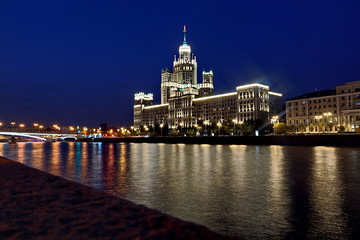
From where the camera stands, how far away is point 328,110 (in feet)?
328

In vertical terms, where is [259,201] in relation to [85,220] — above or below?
below

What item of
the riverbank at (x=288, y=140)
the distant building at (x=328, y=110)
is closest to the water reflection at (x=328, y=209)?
the riverbank at (x=288, y=140)

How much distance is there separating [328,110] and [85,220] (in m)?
107

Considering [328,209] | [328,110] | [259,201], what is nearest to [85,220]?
[259,201]

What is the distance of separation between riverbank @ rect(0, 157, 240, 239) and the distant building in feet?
294

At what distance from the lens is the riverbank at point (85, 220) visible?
4.36 meters

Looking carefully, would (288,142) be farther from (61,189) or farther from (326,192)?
(61,189)

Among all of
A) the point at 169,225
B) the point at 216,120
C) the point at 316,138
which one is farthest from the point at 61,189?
the point at 216,120

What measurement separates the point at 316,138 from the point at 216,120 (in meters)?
103

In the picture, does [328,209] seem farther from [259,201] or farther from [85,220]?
[85,220]

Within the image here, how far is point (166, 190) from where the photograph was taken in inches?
523

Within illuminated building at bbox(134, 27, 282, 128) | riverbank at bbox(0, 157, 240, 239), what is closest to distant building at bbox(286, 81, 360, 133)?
illuminated building at bbox(134, 27, 282, 128)

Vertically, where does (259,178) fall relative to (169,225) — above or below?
below

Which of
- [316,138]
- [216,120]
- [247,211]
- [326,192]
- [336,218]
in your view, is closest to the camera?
[336,218]
